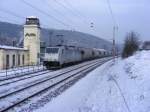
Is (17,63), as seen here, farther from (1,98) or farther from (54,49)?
(1,98)

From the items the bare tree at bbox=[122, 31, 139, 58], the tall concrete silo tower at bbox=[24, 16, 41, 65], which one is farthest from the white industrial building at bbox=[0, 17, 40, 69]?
the bare tree at bbox=[122, 31, 139, 58]

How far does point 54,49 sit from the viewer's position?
51750 mm

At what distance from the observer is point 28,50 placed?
65.6 metres

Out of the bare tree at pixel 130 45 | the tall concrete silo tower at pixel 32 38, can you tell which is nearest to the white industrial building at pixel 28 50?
the tall concrete silo tower at pixel 32 38

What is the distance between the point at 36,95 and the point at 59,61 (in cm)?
3080

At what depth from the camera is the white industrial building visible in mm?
54784

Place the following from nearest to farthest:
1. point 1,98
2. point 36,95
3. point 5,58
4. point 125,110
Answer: point 125,110 → point 1,98 → point 36,95 → point 5,58

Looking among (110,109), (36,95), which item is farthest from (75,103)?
(110,109)

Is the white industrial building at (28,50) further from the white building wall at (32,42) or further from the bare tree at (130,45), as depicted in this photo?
the bare tree at (130,45)

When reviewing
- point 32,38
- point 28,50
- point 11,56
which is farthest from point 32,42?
point 11,56

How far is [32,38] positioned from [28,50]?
3.33m

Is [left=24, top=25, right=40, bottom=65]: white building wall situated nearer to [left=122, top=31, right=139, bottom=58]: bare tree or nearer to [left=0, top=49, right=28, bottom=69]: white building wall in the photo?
[left=0, top=49, right=28, bottom=69]: white building wall

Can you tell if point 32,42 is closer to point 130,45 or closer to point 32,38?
point 32,38

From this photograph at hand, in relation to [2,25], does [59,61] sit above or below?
below
